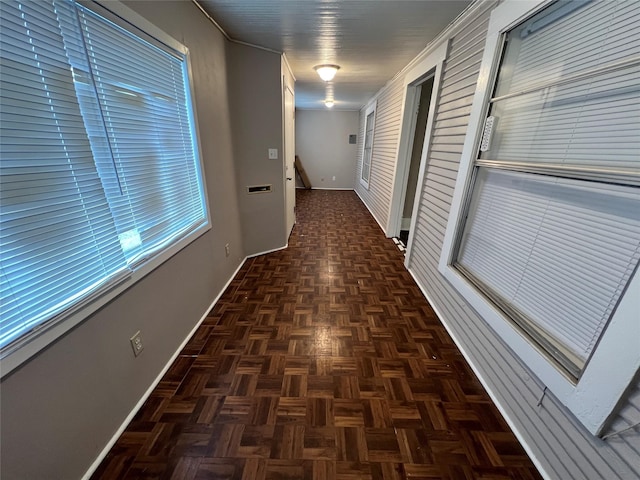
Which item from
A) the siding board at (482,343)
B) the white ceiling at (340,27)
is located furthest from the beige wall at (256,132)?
the siding board at (482,343)

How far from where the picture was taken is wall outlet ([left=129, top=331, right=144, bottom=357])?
128 cm

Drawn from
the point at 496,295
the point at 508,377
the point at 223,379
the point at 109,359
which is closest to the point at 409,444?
the point at 508,377

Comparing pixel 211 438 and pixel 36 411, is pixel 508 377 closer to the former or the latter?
pixel 211 438

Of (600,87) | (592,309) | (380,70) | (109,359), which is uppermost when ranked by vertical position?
(380,70)

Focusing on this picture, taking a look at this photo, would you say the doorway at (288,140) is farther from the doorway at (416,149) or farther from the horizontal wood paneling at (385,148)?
the doorway at (416,149)

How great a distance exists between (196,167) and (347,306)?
1698 mm

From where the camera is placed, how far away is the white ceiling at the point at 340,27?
1.74m

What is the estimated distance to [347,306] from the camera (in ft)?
7.29

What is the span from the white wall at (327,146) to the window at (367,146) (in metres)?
1.43

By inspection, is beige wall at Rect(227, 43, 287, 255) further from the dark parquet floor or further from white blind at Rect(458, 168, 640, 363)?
white blind at Rect(458, 168, 640, 363)

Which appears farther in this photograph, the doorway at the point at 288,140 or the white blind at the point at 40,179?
the doorway at the point at 288,140

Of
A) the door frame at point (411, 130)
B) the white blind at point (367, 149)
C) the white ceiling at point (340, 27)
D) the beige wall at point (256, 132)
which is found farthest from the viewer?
the white blind at point (367, 149)

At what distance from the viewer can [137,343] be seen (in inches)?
51.8

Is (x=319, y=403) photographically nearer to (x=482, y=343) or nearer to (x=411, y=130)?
(x=482, y=343)
